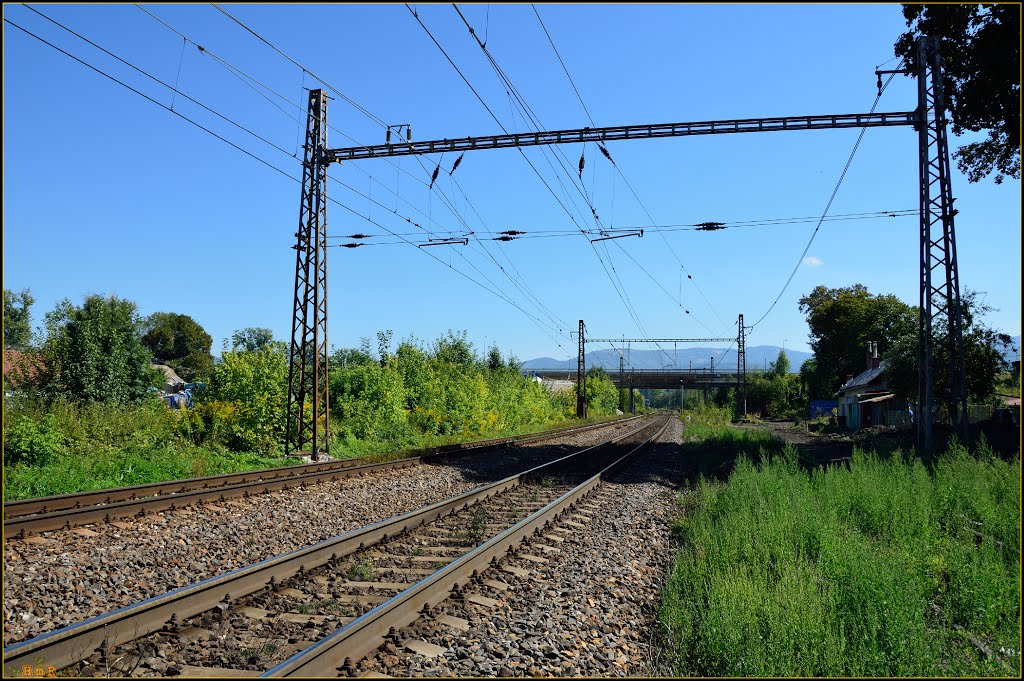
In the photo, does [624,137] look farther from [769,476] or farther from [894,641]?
[894,641]

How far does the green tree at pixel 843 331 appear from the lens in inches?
2749

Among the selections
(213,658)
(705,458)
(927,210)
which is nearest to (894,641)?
(213,658)

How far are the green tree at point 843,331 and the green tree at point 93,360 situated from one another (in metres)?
65.3

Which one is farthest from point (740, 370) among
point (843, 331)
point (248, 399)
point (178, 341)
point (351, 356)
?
point (178, 341)

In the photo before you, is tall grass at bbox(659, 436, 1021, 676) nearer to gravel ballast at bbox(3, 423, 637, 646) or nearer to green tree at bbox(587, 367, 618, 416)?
gravel ballast at bbox(3, 423, 637, 646)

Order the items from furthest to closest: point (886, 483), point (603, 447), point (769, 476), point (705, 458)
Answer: point (603, 447) < point (705, 458) < point (769, 476) < point (886, 483)

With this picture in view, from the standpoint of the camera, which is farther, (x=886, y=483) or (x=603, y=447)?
(x=603, y=447)

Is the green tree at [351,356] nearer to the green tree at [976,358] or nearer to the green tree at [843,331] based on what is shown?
the green tree at [976,358]

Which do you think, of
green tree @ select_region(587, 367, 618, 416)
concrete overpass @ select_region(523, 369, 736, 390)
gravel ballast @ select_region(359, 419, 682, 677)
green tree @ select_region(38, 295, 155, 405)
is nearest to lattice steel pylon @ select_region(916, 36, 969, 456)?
gravel ballast @ select_region(359, 419, 682, 677)

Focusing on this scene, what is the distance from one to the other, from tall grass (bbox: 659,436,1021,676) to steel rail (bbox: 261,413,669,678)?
7.29ft

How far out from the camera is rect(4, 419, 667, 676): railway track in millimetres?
4887

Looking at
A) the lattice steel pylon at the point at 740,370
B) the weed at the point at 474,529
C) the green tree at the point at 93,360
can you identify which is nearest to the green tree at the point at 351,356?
the green tree at the point at 93,360

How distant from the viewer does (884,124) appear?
17.4 meters

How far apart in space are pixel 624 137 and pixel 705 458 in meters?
11.4
